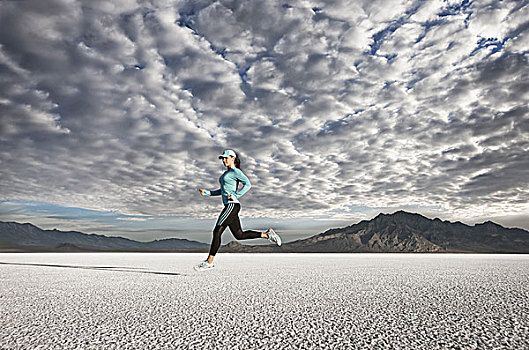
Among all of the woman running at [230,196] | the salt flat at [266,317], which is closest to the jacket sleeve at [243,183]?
the woman running at [230,196]

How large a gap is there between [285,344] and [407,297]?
2.51 meters

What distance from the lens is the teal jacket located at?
25.6ft

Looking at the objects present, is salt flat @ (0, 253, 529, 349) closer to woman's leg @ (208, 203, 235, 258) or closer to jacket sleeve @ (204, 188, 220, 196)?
woman's leg @ (208, 203, 235, 258)

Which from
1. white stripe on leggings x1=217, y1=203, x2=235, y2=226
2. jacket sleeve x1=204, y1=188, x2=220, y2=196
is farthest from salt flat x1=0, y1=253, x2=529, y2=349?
jacket sleeve x1=204, y1=188, x2=220, y2=196

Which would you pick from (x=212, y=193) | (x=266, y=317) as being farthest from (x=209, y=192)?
(x=266, y=317)

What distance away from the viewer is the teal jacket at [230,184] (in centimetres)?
780

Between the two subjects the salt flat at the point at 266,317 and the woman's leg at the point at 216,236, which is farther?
the woman's leg at the point at 216,236

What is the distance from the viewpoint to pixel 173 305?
4066 millimetres

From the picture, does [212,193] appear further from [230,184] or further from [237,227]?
[237,227]

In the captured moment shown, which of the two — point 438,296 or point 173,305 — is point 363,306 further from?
point 173,305

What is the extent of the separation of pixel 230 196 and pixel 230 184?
30 cm

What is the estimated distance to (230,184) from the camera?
7852 mm

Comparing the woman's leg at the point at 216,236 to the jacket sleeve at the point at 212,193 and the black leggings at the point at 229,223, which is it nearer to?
the black leggings at the point at 229,223

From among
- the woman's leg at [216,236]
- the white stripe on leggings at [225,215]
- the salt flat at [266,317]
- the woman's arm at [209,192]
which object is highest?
the woman's arm at [209,192]
